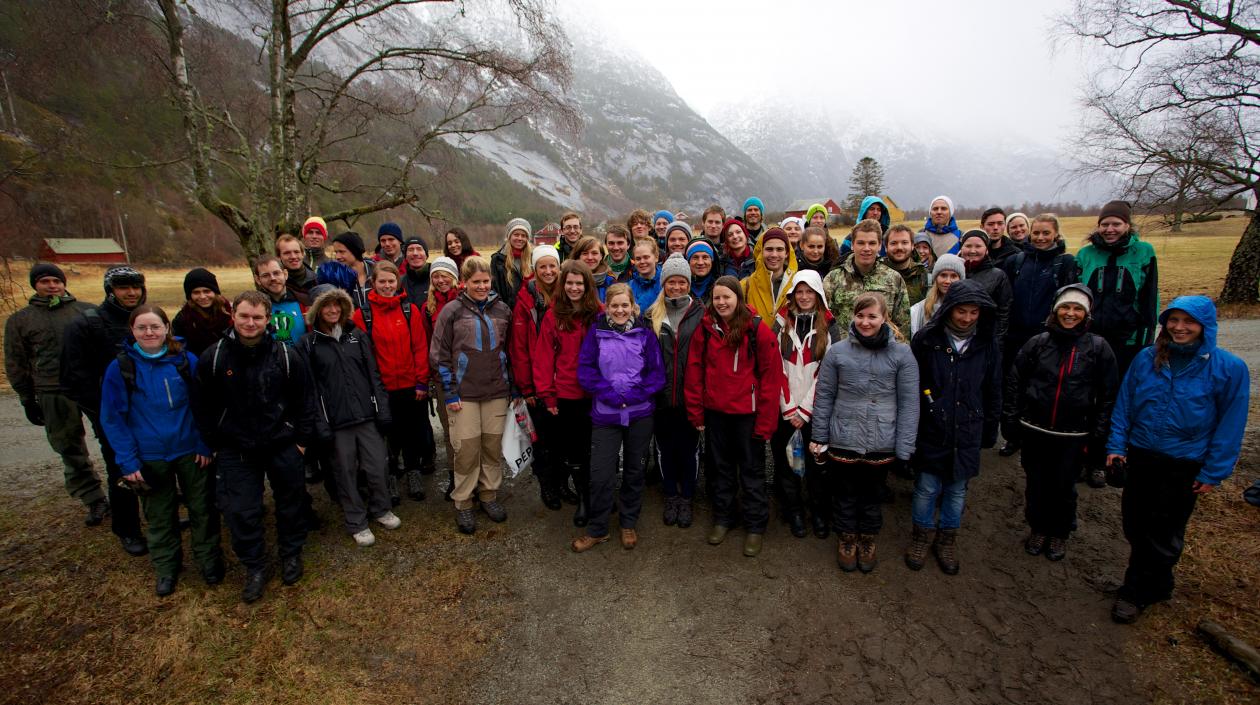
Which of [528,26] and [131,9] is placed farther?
[528,26]

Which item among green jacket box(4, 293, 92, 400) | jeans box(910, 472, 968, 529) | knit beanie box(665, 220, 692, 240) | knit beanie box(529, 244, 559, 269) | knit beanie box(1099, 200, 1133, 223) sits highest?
knit beanie box(665, 220, 692, 240)

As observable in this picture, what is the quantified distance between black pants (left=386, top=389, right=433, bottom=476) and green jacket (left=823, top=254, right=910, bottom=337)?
446cm

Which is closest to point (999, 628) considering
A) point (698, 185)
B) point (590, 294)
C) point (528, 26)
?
point (590, 294)

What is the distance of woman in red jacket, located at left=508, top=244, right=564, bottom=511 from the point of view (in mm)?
5047

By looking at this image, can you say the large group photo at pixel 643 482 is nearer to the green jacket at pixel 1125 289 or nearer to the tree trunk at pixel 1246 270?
the green jacket at pixel 1125 289

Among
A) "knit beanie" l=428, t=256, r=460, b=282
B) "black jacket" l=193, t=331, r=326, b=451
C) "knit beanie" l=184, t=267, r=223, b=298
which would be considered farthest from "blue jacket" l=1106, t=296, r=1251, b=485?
"knit beanie" l=184, t=267, r=223, b=298

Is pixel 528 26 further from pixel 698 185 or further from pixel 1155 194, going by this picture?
pixel 698 185

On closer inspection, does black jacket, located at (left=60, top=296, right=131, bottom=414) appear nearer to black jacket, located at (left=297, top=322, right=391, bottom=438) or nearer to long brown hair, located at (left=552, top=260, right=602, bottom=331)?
black jacket, located at (left=297, top=322, right=391, bottom=438)

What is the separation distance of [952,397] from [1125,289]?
3.04m

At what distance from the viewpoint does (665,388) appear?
471 cm

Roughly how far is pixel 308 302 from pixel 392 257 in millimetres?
1753

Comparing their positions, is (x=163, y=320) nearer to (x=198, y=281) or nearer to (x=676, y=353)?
(x=198, y=281)

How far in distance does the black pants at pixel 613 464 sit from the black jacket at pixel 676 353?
31 cm

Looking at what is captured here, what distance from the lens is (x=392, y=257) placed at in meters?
6.94
